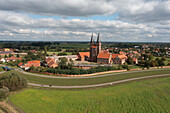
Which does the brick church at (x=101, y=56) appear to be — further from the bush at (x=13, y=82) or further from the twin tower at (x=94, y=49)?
the bush at (x=13, y=82)

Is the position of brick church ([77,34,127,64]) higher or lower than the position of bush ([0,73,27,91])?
higher

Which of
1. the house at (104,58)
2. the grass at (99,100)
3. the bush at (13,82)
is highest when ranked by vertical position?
the house at (104,58)

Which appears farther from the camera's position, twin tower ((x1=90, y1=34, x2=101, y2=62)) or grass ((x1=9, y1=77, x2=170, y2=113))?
twin tower ((x1=90, y1=34, x2=101, y2=62))

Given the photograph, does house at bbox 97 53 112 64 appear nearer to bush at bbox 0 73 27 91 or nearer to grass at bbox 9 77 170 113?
grass at bbox 9 77 170 113

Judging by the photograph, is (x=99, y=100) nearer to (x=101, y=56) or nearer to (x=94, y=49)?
(x=101, y=56)

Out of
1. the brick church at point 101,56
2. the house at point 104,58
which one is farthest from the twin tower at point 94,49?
the house at point 104,58

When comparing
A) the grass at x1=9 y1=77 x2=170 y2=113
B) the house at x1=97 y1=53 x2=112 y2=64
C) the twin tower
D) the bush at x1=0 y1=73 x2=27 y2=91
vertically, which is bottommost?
the grass at x1=9 y1=77 x2=170 y2=113

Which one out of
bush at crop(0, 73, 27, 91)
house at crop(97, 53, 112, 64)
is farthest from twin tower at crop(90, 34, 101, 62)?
bush at crop(0, 73, 27, 91)

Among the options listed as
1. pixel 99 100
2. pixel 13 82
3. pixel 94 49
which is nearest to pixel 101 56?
pixel 94 49

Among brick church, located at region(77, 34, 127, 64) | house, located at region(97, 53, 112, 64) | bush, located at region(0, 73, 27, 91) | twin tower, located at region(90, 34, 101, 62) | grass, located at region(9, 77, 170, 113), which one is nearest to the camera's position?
grass, located at region(9, 77, 170, 113)
